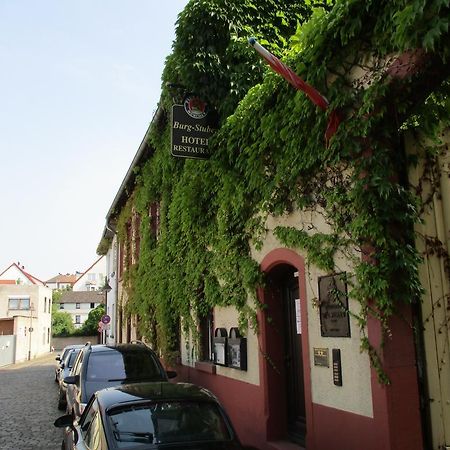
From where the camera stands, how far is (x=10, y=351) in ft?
146

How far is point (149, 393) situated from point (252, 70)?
6.46m

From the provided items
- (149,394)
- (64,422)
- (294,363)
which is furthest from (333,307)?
(64,422)

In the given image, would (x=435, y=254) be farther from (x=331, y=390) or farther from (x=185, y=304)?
(x=185, y=304)

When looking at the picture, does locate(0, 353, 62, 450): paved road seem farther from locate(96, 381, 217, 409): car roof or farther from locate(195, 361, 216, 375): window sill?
locate(96, 381, 217, 409): car roof

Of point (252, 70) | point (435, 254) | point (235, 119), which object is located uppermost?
point (252, 70)

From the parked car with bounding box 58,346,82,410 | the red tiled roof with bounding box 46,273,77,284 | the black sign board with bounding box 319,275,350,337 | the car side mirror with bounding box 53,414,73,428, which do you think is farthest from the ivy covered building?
the red tiled roof with bounding box 46,273,77,284

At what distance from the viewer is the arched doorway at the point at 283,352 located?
748 centimetres

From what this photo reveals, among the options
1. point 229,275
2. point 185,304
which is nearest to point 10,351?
point 185,304

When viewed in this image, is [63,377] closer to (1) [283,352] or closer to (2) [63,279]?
(1) [283,352]

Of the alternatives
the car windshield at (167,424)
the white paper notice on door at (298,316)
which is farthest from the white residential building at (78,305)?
the car windshield at (167,424)

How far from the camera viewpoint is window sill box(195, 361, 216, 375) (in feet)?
32.2

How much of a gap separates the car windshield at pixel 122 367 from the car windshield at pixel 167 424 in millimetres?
4341

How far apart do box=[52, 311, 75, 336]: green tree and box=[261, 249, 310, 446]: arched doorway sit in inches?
2804

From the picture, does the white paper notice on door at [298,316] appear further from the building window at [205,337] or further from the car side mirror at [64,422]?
the building window at [205,337]
